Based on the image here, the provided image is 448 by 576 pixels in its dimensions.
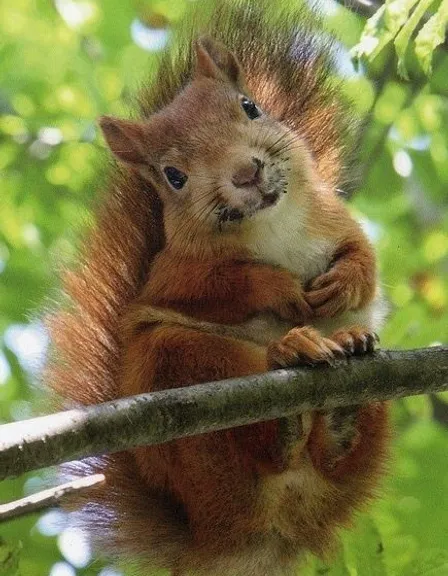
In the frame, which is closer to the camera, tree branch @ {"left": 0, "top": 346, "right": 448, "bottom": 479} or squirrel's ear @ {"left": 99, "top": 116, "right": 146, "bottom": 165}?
tree branch @ {"left": 0, "top": 346, "right": 448, "bottom": 479}

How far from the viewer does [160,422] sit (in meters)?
2.30

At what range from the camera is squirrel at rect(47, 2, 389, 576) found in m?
3.07

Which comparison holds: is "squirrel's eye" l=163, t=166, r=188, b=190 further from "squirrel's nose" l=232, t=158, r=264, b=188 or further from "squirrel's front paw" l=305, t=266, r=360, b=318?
"squirrel's front paw" l=305, t=266, r=360, b=318

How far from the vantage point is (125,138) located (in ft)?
12.0

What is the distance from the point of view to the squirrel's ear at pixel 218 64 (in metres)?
3.73

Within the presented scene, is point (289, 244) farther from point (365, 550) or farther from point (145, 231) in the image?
point (365, 550)

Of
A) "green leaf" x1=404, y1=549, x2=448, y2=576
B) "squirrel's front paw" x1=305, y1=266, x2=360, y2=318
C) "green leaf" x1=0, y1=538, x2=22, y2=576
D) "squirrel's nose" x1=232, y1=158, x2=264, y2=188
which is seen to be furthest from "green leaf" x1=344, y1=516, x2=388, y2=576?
"squirrel's nose" x1=232, y1=158, x2=264, y2=188

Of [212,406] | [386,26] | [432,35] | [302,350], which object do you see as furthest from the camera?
[386,26]

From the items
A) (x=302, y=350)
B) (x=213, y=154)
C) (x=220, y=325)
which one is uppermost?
(x=213, y=154)

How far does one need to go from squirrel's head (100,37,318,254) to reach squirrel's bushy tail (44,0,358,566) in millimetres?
140

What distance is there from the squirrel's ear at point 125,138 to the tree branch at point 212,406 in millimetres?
1299

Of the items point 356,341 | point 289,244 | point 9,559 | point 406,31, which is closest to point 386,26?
point 406,31

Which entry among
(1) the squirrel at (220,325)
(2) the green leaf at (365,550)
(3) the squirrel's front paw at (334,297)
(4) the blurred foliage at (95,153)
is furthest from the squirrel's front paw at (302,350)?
(4) the blurred foliage at (95,153)

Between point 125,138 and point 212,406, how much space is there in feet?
4.99
